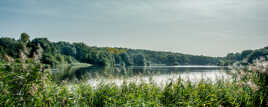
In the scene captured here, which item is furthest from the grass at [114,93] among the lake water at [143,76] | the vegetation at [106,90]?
the lake water at [143,76]

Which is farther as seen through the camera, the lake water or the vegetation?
the lake water

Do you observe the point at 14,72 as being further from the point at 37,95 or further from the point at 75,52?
the point at 75,52

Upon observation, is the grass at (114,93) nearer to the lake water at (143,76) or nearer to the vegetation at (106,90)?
the vegetation at (106,90)

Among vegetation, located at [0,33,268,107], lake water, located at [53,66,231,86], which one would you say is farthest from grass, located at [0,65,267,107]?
lake water, located at [53,66,231,86]

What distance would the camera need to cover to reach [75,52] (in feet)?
A: 287

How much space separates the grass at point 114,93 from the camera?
3.94 m

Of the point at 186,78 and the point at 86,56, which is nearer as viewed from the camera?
the point at 186,78

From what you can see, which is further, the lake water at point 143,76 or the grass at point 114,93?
the lake water at point 143,76

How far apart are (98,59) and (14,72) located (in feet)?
258

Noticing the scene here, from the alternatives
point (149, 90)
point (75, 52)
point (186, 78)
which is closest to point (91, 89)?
point (149, 90)

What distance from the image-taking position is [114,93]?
5949 mm

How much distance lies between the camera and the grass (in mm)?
3939

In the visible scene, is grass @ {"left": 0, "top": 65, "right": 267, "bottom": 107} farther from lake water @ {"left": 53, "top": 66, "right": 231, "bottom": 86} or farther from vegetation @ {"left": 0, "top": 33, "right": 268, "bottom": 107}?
lake water @ {"left": 53, "top": 66, "right": 231, "bottom": 86}

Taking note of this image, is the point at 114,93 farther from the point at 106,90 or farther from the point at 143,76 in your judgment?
the point at 143,76
